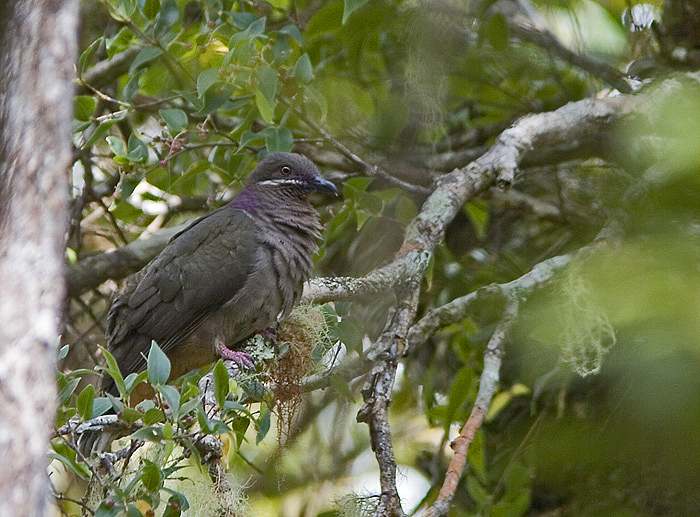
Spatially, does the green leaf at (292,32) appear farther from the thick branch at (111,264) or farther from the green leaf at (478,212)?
the thick branch at (111,264)

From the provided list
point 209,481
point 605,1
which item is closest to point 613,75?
point 605,1

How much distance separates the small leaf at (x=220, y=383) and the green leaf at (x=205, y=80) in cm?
139

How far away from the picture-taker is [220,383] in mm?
2803

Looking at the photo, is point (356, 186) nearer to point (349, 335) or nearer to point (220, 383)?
point (349, 335)

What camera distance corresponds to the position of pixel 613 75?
4.72m

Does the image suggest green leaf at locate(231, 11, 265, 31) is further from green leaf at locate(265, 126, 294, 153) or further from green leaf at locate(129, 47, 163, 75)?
green leaf at locate(265, 126, 294, 153)

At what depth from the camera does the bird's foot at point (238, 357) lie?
13.2ft

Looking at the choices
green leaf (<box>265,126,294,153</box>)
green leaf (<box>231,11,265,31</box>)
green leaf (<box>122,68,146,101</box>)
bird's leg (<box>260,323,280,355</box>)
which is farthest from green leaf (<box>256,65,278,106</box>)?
bird's leg (<box>260,323,280,355</box>)

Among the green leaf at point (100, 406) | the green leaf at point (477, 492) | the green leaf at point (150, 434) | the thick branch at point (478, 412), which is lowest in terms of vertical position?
the green leaf at point (477, 492)

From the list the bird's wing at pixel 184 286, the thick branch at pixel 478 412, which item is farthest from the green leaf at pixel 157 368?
the bird's wing at pixel 184 286

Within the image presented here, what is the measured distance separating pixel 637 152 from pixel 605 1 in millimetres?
1676

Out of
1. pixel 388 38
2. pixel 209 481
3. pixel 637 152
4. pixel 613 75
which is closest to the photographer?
pixel 209 481

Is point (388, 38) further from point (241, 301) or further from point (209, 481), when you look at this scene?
point (209, 481)

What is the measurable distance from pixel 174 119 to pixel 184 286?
2.90 feet
